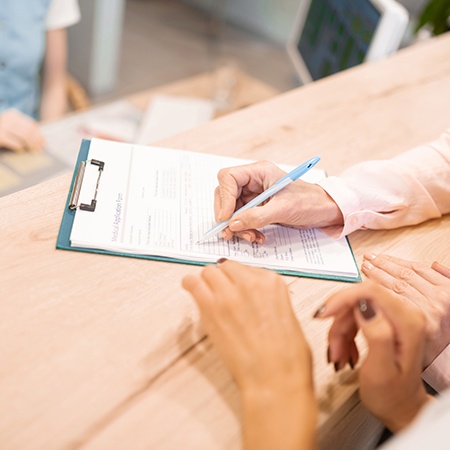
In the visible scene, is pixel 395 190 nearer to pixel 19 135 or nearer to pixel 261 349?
pixel 261 349

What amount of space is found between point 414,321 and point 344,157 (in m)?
0.49

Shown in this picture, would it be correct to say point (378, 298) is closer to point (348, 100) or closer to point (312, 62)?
point (348, 100)

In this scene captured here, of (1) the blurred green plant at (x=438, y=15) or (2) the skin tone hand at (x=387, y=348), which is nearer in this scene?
(2) the skin tone hand at (x=387, y=348)

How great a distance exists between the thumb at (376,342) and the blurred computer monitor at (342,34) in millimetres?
1026

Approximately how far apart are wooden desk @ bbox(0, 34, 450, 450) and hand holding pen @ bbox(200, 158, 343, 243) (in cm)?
8

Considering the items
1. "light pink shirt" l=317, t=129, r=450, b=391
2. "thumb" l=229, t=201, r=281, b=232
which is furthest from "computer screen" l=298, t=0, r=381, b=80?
"thumb" l=229, t=201, r=281, b=232

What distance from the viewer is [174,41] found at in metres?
4.02

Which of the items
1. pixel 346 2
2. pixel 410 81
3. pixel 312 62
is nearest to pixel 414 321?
pixel 410 81

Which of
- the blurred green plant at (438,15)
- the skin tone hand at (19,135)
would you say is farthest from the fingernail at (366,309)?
the blurred green plant at (438,15)

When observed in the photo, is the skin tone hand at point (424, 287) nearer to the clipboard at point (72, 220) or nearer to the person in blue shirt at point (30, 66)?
the clipboard at point (72, 220)

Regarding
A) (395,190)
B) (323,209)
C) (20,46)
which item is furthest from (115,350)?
(20,46)

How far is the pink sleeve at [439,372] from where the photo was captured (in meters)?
0.66

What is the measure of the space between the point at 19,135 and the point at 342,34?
0.99 meters

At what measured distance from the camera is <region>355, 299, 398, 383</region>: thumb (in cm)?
54
